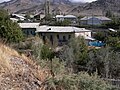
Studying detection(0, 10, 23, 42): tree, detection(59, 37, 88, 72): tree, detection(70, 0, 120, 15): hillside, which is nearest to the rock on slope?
detection(59, 37, 88, 72): tree

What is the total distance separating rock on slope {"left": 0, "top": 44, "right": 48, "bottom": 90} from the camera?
4.78m

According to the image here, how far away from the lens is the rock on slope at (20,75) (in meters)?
4.78

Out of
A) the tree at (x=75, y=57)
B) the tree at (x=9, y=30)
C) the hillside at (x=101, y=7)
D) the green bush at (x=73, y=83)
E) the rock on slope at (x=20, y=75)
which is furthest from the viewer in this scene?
the hillside at (x=101, y=7)

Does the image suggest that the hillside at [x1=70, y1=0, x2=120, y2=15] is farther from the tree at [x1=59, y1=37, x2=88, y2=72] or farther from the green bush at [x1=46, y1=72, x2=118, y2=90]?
the green bush at [x1=46, y1=72, x2=118, y2=90]

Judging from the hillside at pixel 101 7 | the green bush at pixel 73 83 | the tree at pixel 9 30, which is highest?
the green bush at pixel 73 83

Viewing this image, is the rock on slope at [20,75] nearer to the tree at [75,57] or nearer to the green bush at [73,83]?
the green bush at [73,83]

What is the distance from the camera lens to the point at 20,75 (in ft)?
16.9

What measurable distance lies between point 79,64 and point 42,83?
559 inches

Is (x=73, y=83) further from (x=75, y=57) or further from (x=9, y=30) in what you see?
(x=9, y=30)

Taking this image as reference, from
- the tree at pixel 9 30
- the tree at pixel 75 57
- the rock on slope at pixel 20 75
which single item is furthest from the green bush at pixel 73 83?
the tree at pixel 9 30

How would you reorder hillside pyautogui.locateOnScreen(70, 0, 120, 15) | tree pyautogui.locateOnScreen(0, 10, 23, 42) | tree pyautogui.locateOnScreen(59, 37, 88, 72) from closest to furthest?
tree pyautogui.locateOnScreen(59, 37, 88, 72), tree pyautogui.locateOnScreen(0, 10, 23, 42), hillside pyautogui.locateOnScreen(70, 0, 120, 15)

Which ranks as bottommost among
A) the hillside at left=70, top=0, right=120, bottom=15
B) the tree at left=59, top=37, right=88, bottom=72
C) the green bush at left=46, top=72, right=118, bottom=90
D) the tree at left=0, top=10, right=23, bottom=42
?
the hillside at left=70, top=0, right=120, bottom=15

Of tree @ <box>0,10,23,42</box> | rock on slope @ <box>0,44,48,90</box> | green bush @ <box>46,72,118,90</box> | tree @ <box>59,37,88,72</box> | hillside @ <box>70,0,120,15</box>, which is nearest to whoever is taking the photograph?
rock on slope @ <box>0,44,48,90</box>

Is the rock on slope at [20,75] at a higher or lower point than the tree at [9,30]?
higher
